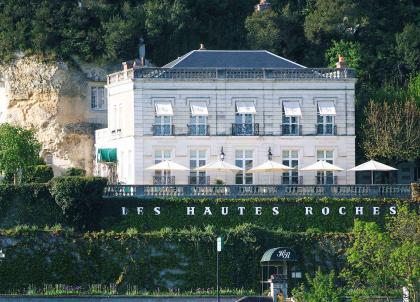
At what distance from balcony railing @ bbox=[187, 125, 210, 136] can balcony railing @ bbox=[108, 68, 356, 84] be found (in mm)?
2139

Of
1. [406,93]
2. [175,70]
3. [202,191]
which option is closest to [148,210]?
[202,191]

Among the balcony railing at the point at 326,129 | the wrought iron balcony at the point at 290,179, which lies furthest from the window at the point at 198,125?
the balcony railing at the point at 326,129

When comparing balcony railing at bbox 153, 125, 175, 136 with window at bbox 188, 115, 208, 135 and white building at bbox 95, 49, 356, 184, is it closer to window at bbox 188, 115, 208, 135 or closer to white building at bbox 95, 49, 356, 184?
white building at bbox 95, 49, 356, 184

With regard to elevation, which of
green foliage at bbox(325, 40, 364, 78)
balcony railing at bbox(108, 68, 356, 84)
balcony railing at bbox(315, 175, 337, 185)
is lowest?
balcony railing at bbox(315, 175, 337, 185)

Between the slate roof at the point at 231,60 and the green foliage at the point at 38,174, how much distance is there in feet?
23.7

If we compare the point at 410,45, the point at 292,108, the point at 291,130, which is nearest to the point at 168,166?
the point at 291,130

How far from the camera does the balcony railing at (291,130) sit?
96938 millimetres

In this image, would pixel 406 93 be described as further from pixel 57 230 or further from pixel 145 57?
pixel 57 230

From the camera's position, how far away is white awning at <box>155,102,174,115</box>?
315 ft

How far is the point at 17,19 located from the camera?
108000 millimetres

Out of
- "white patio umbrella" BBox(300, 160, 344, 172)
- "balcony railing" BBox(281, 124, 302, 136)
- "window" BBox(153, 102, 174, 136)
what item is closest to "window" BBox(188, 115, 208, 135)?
"window" BBox(153, 102, 174, 136)

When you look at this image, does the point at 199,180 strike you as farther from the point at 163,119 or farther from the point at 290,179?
the point at 290,179

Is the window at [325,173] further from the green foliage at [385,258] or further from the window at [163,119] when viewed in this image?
the green foliage at [385,258]

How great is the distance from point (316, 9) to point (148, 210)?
74.1 ft
